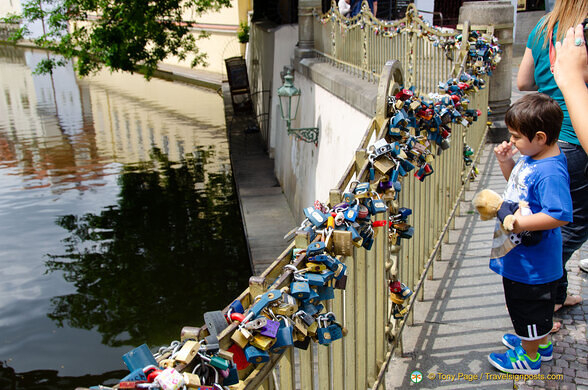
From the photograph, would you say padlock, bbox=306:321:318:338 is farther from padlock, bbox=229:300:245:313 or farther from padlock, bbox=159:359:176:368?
padlock, bbox=159:359:176:368

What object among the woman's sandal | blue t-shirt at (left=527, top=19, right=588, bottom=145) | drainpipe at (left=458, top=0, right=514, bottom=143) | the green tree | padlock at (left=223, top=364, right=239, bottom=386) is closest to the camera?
padlock at (left=223, top=364, right=239, bottom=386)

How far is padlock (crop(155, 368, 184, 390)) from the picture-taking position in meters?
1.24

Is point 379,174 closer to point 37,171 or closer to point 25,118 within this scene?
point 37,171

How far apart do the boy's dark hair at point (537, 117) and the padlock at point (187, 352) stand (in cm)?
190

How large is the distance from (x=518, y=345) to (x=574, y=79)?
161 cm

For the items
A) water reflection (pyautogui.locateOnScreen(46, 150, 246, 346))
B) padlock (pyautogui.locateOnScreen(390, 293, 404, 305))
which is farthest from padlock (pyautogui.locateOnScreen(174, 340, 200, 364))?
water reflection (pyautogui.locateOnScreen(46, 150, 246, 346))

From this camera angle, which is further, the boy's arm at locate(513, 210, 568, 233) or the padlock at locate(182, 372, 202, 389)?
the boy's arm at locate(513, 210, 568, 233)

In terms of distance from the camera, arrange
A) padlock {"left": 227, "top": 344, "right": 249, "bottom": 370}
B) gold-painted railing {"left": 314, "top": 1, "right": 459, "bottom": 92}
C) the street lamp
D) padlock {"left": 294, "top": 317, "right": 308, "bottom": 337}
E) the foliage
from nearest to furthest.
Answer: padlock {"left": 227, "top": 344, "right": 249, "bottom": 370}, padlock {"left": 294, "top": 317, "right": 308, "bottom": 337}, gold-painted railing {"left": 314, "top": 1, "right": 459, "bottom": 92}, the street lamp, the foliage

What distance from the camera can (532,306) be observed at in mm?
2787

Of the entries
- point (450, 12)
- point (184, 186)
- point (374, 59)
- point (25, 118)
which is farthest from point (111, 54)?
point (25, 118)

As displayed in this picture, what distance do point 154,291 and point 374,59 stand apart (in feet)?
21.9

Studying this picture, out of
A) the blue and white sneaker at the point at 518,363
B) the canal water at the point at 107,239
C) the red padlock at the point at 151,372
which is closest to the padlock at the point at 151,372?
the red padlock at the point at 151,372

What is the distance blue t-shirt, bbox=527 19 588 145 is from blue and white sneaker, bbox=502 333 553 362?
1.07 metres

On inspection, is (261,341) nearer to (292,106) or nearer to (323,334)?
(323,334)
